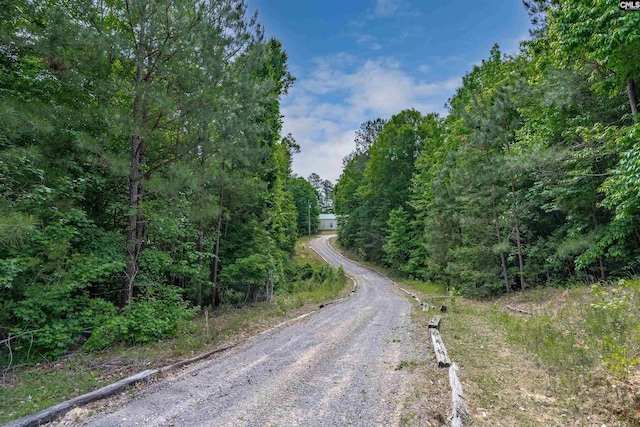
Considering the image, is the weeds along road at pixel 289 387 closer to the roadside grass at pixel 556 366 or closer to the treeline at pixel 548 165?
A: the roadside grass at pixel 556 366

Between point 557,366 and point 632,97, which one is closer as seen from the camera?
point 557,366

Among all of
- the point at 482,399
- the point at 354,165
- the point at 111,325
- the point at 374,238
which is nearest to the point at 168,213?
the point at 111,325

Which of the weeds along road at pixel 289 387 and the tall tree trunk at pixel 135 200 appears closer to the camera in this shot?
the weeds along road at pixel 289 387

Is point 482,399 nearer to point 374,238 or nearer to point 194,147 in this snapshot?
point 194,147

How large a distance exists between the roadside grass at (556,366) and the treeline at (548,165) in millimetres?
2851

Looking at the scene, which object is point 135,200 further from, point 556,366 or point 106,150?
point 556,366

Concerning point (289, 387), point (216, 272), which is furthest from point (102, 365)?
point (216, 272)

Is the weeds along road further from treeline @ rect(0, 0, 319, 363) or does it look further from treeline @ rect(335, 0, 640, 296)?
treeline @ rect(335, 0, 640, 296)

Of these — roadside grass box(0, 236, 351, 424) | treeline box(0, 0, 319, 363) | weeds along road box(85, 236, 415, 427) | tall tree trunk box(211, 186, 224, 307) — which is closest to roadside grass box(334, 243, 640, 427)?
weeds along road box(85, 236, 415, 427)

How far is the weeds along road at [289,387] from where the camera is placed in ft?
12.1

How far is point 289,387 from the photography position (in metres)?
4.59

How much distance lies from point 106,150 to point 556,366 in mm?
9393

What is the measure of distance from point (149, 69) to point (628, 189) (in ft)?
37.0

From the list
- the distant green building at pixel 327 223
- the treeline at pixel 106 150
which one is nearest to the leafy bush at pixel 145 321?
the treeline at pixel 106 150
